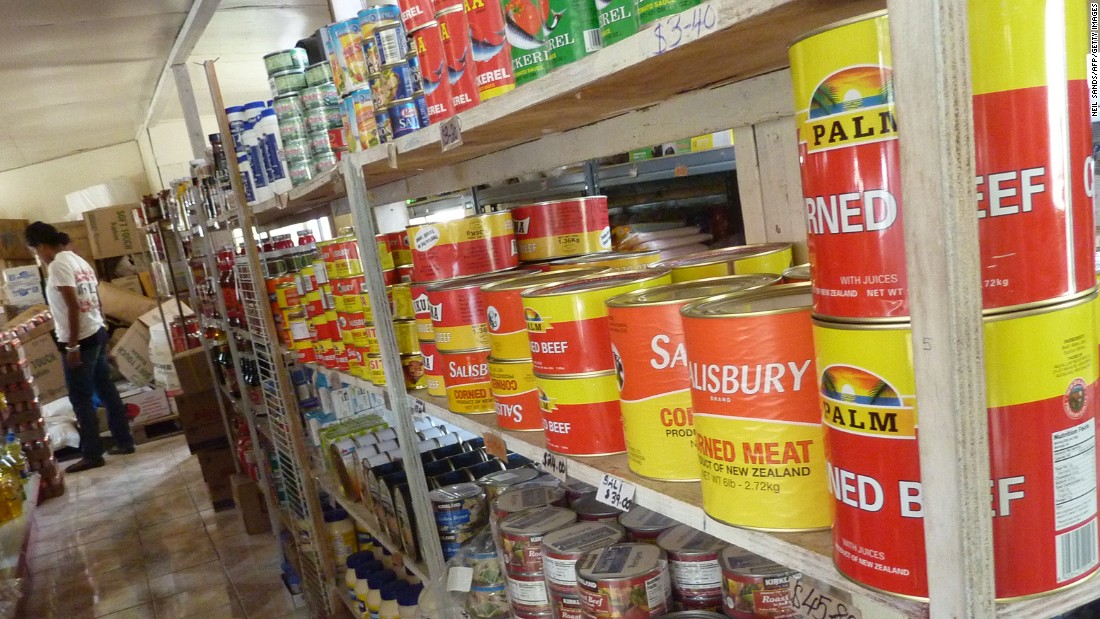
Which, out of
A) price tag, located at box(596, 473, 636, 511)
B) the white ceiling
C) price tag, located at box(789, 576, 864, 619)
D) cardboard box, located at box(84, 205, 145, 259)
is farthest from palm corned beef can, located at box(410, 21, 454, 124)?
cardboard box, located at box(84, 205, 145, 259)

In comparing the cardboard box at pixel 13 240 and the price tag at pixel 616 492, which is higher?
the cardboard box at pixel 13 240

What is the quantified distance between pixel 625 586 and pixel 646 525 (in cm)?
17

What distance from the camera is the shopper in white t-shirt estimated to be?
20.3 ft

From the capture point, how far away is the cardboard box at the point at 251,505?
4574mm

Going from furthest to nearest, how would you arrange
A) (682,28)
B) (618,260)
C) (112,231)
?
(112,231) < (618,260) < (682,28)

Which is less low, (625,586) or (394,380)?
(394,380)

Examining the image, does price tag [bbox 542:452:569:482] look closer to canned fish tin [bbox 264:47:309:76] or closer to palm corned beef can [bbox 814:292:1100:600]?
palm corned beef can [bbox 814:292:1100:600]

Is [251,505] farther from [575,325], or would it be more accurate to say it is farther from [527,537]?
[575,325]

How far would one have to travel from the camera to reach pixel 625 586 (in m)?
1.11

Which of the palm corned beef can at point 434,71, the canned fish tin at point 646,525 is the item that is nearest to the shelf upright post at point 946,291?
the canned fish tin at point 646,525

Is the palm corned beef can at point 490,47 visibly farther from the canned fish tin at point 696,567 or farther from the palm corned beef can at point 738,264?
the canned fish tin at point 696,567

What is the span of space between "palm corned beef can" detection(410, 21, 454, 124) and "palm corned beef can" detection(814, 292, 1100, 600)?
798mm

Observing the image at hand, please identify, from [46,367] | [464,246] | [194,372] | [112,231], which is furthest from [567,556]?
[112,231]

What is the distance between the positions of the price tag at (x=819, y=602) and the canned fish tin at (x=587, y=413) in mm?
289
